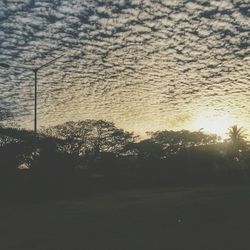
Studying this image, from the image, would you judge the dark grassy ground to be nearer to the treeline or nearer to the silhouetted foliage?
the treeline

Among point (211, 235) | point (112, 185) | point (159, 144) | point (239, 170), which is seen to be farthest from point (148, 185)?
point (211, 235)

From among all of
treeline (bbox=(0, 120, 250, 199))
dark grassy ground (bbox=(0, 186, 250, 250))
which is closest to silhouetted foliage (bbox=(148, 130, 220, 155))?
treeline (bbox=(0, 120, 250, 199))

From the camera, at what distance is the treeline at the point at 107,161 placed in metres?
38.6

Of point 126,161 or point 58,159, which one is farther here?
point 126,161

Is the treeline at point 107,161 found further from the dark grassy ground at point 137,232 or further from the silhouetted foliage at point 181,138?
the dark grassy ground at point 137,232

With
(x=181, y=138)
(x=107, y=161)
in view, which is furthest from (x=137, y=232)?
(x=181, y=138)

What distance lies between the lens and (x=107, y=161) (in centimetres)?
5800

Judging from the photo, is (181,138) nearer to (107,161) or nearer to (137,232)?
(107,161)

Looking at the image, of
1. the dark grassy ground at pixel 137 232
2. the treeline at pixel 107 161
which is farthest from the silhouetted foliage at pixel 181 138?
the dark grassy ground at pixel 137 232

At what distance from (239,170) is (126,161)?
16197 mm

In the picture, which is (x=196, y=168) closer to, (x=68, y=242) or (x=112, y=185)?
(x=112, y=185)

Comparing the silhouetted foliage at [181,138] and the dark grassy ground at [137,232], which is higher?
the silhouetted foliage at [181,138]

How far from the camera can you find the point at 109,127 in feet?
205

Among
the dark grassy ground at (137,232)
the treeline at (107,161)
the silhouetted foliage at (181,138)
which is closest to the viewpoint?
the dark grassy ground at (137,232)
